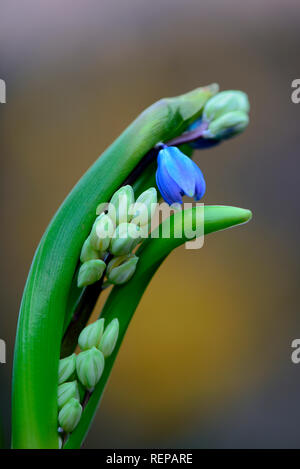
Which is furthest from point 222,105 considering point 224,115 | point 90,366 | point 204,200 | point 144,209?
point 204,200

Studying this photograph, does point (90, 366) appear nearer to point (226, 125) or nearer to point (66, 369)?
point (66, 369)

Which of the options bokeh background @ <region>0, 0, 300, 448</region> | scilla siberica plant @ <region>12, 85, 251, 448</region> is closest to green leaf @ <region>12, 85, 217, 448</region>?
scilla siberica plant @ <region>12, 85, 251, 448</region>

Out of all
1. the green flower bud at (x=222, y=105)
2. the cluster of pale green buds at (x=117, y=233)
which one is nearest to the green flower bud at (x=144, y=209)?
the cluster of pale green buds at (x=117, y=233)

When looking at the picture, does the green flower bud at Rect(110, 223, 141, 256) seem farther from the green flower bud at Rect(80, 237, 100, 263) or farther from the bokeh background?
the bokeh background

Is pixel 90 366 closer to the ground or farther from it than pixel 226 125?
closer to the ground

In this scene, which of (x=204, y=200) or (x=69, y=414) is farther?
(x=204, y=200)

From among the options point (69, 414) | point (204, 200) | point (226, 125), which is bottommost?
point (69, 414)

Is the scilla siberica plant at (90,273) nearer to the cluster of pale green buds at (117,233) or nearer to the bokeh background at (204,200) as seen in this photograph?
the cluster of pale green buds at (117,233)
